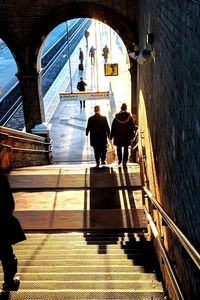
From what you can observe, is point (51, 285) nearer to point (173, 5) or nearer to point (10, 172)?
point (173, 5)

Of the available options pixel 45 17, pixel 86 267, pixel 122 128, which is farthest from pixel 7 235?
pixel 45 17

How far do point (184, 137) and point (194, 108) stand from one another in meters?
0.42

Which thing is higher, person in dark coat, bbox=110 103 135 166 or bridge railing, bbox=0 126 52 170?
person in dark coat, bbox=110 103 135 166

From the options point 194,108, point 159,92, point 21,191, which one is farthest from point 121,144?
point 194,108

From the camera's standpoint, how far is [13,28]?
10.3 meters

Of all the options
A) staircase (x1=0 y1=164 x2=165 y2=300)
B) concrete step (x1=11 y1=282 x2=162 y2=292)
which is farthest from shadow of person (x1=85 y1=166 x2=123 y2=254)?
concrete step (x1=11 y1=282 x2=162 y2=292)

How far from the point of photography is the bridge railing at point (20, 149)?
8641 mm

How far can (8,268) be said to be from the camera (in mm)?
3990

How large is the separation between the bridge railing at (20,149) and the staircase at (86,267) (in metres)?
3.27

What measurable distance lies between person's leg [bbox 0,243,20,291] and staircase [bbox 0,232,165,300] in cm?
10

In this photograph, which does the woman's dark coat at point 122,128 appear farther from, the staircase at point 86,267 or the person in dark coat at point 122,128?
the staircase at point 86,267

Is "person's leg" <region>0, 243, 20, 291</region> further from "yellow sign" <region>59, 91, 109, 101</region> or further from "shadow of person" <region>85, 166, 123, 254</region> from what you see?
"yellow sign" <region>59, 91, 109, 101</region>

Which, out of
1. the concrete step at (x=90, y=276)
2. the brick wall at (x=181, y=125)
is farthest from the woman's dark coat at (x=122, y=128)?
the concrete step at (x=90, y=276)

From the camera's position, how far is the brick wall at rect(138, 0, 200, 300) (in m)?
2.96
